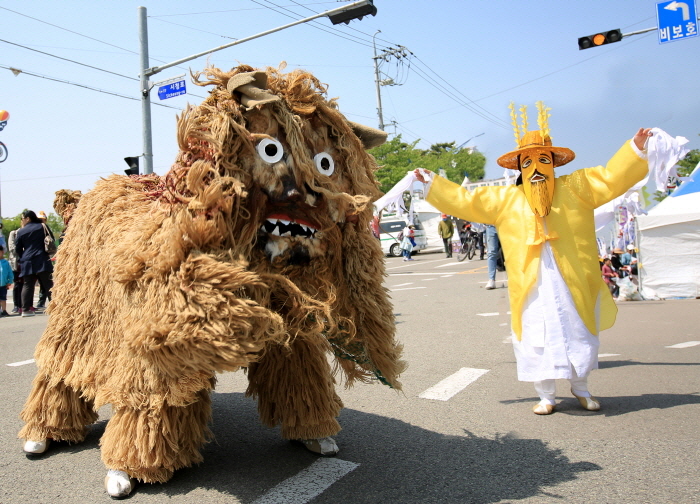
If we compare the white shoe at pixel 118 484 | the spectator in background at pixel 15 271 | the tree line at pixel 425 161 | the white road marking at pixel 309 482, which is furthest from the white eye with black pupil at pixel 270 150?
the tree line at pixel 425 161

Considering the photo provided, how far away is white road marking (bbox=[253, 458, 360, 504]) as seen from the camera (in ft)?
8.59

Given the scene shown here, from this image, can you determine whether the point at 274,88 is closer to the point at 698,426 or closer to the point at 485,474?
the point at 485,474

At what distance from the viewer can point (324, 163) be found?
2543mm

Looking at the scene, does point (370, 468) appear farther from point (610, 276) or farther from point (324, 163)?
point (610, 276)

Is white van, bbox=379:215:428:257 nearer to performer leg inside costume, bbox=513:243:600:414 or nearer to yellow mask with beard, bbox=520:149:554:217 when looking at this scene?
yellow mask with beard, bbox=520:149:554:217

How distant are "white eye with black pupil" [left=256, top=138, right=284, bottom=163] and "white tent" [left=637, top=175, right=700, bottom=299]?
26.9 feet

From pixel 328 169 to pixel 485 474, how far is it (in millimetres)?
1719

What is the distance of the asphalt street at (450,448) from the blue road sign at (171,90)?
8.42 meters

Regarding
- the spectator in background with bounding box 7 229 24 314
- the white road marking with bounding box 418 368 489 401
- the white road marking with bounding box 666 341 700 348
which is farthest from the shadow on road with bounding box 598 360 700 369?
the spectator in background with bounding box 7 229 24 314

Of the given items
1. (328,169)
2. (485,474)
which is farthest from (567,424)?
(328,169)

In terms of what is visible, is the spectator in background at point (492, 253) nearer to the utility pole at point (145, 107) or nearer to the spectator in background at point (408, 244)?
the utility pole at point (145, 107)

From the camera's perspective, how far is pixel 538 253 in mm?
3879

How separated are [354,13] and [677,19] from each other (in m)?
6.96

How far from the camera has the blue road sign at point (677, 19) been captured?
1150 centimetres
